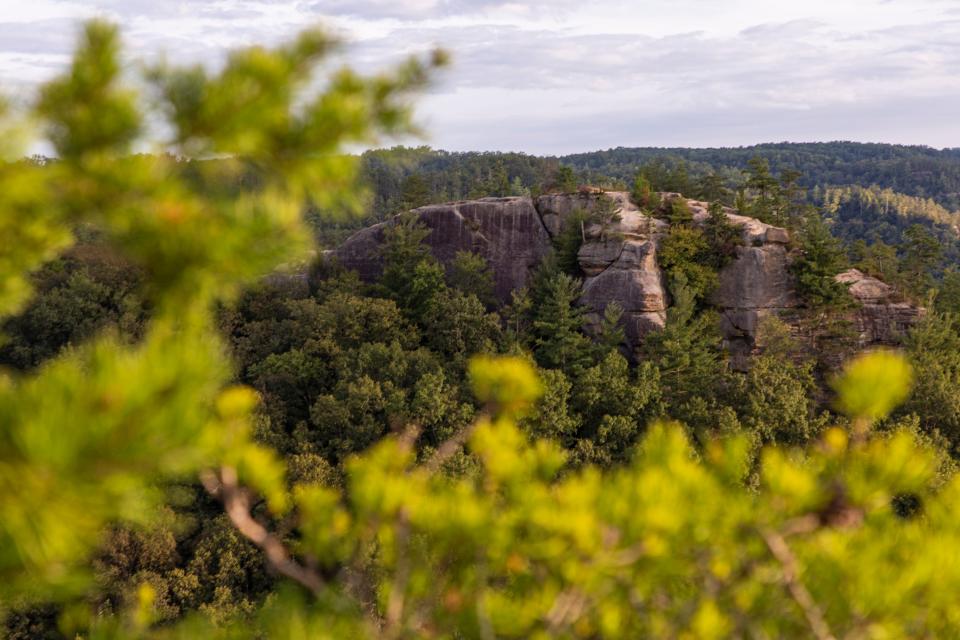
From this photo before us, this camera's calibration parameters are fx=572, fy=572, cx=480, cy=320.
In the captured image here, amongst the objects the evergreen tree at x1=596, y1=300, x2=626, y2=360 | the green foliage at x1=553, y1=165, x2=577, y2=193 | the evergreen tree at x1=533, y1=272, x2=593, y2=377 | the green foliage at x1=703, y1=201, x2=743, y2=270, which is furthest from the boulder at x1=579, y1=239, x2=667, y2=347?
the green foliage at x1=553, y1=165, x2=577, y2=193

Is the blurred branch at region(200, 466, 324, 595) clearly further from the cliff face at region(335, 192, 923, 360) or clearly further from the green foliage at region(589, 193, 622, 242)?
the green foliage at region(589, 193, 622, 242)

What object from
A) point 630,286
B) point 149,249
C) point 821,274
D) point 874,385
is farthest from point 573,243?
point 149,249

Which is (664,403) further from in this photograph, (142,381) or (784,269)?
(142,381)

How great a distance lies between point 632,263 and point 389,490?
23974mm

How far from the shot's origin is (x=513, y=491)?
274 cm

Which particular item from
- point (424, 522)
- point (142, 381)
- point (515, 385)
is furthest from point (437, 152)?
point (142, 381)

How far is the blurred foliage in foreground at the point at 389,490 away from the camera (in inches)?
69.8

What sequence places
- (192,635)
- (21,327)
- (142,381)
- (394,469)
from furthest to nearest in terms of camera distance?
(21,327), (394,469), (192,635), (142,381)

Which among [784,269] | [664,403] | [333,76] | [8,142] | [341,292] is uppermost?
[333,76]

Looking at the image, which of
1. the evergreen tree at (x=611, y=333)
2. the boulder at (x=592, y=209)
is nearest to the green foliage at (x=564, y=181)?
the boulder at (x=592, y=209)

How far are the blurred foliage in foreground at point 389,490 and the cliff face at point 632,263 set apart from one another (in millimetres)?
22172

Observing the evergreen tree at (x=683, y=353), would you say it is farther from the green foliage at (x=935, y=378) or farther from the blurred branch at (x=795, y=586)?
the blurred branch at (x=795, y=586)

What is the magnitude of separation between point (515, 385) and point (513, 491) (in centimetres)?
52

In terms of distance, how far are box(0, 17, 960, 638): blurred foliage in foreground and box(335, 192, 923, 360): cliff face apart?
22172 mm
